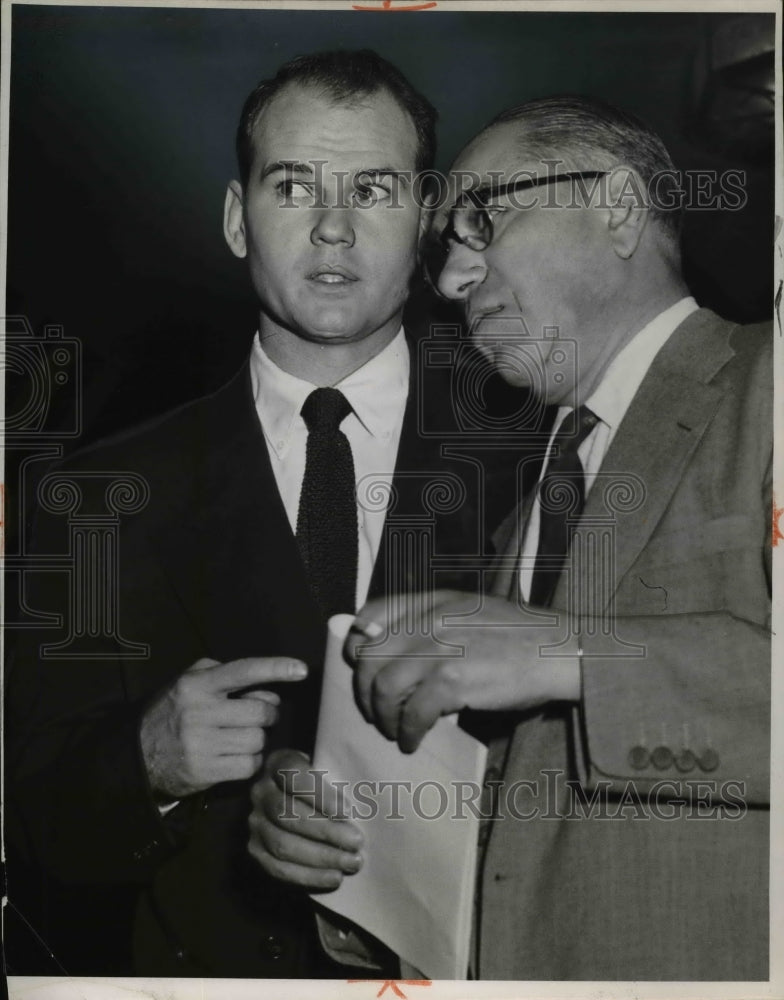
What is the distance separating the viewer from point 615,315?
2.07 m

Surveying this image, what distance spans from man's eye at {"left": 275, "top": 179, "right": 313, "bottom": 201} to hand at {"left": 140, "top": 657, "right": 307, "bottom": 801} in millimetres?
873

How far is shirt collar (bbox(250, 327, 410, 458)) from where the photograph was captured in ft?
7.02

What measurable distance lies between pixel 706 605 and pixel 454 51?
1166mm

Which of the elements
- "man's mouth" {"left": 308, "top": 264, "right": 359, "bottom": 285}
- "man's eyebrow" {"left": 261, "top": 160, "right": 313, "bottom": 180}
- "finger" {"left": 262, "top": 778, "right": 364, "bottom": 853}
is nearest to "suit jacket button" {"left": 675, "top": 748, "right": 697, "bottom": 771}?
"finger" {"left": 262, "top": 778, "right": 364, "bottom": 853}

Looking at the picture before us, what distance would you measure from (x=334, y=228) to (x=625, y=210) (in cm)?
55

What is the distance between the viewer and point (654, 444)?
6.64 feet

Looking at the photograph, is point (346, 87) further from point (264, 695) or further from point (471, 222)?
point (264, 695)

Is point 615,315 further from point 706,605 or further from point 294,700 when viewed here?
point 294,700

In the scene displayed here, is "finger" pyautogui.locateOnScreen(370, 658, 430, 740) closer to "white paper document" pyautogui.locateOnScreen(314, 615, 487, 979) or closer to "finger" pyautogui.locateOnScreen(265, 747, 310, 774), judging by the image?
"white paper document" pyautogui.locateOnScreen(314, 615, 487, 979)

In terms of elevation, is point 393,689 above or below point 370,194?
below

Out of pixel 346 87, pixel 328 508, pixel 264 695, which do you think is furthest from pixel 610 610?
pixel 346 87

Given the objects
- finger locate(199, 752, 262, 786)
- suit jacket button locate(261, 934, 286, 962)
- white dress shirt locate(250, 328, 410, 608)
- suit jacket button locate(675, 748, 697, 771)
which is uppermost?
white dress shirt locate(250, 328, 410, 608)

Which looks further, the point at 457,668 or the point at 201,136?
the point at 201,136

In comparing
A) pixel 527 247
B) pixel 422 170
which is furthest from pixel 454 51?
pixel 527 247
